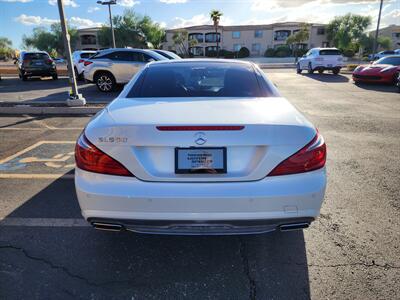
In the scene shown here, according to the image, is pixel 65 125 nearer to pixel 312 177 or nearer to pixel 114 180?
pixel 114 180

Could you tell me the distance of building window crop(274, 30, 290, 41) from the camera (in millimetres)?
72250

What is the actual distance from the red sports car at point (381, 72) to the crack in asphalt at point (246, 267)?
14220 millimetres

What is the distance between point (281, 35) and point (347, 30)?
13.9 meters

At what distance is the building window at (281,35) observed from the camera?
72.2m

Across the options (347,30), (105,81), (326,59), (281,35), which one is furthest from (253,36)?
(105,81)

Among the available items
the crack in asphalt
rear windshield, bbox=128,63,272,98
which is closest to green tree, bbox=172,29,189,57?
rear windshield, bbox=128,63,272,98

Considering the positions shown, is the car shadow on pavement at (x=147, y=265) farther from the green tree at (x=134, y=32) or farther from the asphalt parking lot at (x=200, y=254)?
the green tree at (x=134, y=32)

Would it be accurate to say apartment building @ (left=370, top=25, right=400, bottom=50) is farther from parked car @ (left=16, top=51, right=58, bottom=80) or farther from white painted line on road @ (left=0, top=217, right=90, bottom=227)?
white painted line on road @ (left=0, top=217, right=90, bottom=227)

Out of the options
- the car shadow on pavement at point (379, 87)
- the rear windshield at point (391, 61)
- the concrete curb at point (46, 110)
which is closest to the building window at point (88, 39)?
the car shadow on pavement at point (379, 87)

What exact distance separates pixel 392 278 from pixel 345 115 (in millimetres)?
6697

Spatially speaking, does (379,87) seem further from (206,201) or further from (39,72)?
Answer: (39,72)

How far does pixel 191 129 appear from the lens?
2.08 meters

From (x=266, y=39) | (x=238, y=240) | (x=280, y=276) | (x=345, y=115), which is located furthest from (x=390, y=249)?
(x=266, y=39)

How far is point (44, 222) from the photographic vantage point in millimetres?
3145
